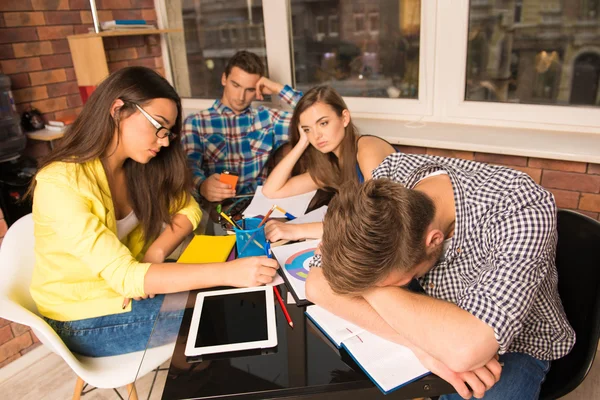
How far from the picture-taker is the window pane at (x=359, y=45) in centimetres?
225

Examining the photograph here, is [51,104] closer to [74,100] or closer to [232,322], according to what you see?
[74,100]

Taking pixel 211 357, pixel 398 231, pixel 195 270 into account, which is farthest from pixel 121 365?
pixel 398 231

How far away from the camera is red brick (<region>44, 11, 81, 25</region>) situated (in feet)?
7.81

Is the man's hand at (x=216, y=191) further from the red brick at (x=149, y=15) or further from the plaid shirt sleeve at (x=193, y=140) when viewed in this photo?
the red brick at (x=149, y=15)

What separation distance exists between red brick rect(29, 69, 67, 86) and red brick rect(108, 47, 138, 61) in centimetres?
41

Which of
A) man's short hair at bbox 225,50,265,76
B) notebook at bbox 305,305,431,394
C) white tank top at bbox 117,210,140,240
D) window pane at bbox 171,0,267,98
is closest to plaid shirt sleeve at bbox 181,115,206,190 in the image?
man's short hair at bbox 225,50,265,76

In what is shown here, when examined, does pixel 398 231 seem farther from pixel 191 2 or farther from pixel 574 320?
pixel 191 2

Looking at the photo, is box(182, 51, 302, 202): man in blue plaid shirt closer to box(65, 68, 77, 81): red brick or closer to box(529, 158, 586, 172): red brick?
box(65, 68, 77, 81): red brick

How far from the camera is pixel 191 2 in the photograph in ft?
9.48

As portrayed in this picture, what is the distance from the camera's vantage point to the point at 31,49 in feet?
7.52

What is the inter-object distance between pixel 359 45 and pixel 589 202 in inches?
52.2

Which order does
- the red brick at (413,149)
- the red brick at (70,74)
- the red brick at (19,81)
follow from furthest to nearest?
the red brick at (70,74) < the red brick at (19,81) < the red brick at (413,149)

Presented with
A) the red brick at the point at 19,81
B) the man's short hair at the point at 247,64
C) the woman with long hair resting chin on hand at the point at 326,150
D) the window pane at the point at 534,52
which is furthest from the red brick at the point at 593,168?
the red brick at the point at 19,81

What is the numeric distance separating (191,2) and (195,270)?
2299 mm
